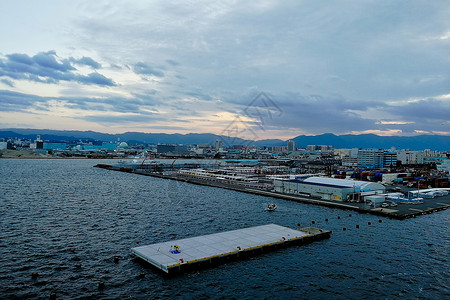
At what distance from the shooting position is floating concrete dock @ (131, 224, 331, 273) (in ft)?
46.3

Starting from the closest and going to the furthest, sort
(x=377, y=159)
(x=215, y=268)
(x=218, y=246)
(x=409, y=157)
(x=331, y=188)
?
(x=215, y=268) → (x=218, y=246) → (x=331, y=188) → (x=377, y=159) → (x=409, y=157)

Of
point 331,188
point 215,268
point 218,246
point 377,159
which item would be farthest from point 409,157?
point 215,268

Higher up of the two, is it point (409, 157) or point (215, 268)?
point (409, 157)

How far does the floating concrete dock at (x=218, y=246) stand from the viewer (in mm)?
14109

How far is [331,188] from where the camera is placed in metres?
32.8

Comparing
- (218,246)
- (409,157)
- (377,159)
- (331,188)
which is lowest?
(218,246)

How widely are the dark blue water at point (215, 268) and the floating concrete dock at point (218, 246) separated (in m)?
0.53

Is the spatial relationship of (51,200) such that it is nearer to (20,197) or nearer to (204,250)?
(20,197)

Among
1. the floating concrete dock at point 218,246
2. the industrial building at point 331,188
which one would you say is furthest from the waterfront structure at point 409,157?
the floating concrete dock at point 218,246

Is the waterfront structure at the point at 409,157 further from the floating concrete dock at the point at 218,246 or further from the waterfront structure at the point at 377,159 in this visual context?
the floating concrete dock at the point at 218,246

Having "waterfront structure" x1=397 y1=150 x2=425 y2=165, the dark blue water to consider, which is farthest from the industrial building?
"waterfront structure" x1=397 y1=150 x2=425 y2=165

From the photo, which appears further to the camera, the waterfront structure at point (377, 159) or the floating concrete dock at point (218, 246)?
the waterfront structure at point (377, 159)

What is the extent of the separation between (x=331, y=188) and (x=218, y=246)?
808 inches

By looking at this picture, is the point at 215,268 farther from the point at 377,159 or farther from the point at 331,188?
the point at 377,159
